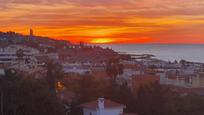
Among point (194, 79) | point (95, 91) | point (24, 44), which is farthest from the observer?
point (24, 44)

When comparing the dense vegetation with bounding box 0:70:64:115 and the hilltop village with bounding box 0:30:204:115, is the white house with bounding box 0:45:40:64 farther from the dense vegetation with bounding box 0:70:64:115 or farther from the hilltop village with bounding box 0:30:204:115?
the dense vegetation with bounding box 0:70:64:115

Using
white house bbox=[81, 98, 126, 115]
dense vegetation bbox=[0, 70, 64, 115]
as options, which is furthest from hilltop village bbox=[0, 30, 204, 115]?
dense vegetation bbox=[0, 70, 64, 115]

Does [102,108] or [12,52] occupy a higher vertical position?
[12,52]

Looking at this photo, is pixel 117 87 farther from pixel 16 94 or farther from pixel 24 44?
pixel 24 44

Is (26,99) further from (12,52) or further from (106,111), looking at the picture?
(12,52)

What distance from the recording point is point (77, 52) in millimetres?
100312

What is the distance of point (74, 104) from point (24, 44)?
74.5 meters

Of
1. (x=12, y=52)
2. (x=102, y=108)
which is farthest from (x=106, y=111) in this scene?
(x=12, y=52)

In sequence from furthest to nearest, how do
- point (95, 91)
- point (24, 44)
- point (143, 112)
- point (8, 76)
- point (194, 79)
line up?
point (24, 44) < point (194, 79) < point (95, 91) < point (143, 112) < point (8, 76)

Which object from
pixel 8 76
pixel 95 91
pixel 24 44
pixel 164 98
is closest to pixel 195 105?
pixel 164 98

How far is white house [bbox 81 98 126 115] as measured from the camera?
21.5 meters

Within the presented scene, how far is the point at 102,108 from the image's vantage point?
21.5 m

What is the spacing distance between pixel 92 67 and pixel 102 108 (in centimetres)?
4437

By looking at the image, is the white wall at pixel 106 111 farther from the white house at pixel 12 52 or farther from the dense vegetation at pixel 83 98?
the white house at pixel 12 52
